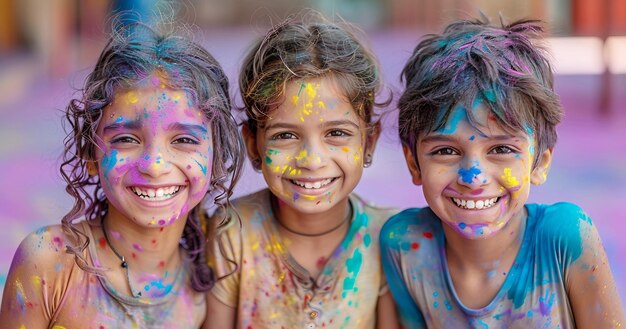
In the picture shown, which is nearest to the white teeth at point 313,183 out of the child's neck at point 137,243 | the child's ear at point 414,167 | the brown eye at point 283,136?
the brown eye at point 283,136

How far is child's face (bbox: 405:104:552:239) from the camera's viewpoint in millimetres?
2250

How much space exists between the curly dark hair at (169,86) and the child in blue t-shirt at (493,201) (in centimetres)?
54

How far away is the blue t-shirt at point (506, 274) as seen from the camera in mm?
2334

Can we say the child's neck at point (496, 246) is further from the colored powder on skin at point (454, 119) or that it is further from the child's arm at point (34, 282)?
the child's arm at point (34, 282)

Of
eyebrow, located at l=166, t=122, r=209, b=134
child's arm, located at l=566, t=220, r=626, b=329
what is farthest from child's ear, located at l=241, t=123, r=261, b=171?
child's arm, located at l=566, t=220, r=626, b=329

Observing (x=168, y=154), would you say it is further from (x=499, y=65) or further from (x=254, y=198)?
(x=499, y=65)

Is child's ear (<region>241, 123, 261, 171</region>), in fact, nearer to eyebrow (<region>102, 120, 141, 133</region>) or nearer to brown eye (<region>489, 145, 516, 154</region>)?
eyebrow (<region>102, 120, 141, 133</region>)

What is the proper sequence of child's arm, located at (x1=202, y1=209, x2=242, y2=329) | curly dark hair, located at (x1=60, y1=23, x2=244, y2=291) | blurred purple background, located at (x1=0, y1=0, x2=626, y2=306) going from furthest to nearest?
blurred purple background, located at (x1=0, y1=0, x2=626, y2=306) → child's arm, located at (x1=202, y1=209, x2=242, y2=329) → curly dark hair, located at (x1=60, y1=23, x2=244, y2=291)

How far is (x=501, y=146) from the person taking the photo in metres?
2.28

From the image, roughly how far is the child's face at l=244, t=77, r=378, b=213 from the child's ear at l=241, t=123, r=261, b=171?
12cm

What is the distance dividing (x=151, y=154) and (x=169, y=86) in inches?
7.9

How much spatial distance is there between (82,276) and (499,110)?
1.23 meters

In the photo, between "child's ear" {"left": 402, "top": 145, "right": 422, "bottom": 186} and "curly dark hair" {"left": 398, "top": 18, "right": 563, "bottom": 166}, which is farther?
"child's ear" {"left": 402, "top": 145, "right": 422, "bottom": 186}

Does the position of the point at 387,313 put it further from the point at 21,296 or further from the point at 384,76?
the point at 21,296
